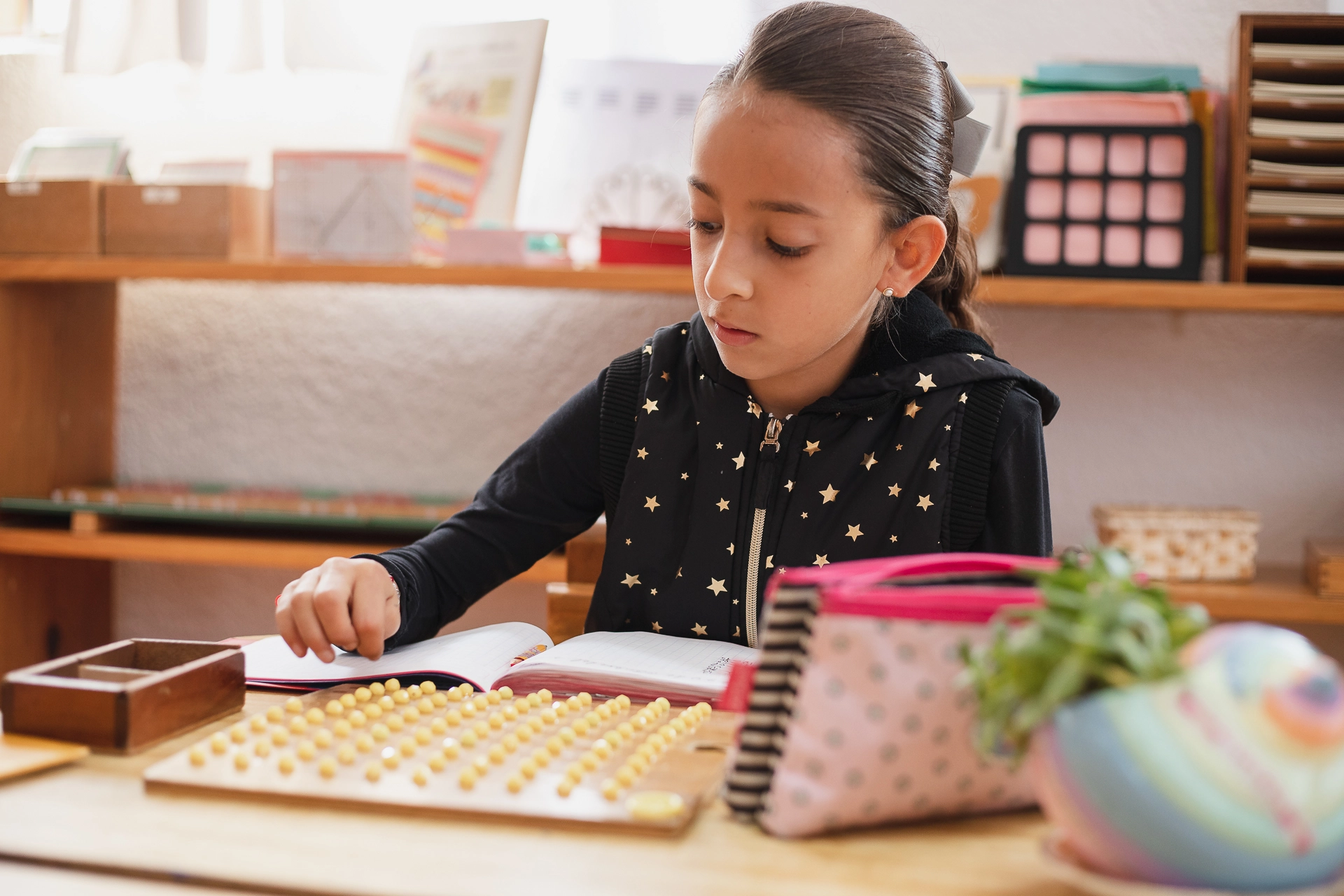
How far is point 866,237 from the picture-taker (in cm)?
96

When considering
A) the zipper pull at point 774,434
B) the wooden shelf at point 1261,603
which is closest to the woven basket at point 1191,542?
the wooden shelf at point 1261,603

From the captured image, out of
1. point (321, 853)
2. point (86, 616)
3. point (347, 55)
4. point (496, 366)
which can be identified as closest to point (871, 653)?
point (321, 853)

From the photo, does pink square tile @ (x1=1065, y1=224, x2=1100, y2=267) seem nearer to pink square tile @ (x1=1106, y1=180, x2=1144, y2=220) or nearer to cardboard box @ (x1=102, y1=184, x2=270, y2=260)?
pink square tile @ (x1=1106, y1=180, x2=1144, y2=220)

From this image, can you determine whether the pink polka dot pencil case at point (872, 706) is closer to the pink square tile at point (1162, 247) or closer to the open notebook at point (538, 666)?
the open notebook at point (538, 666)

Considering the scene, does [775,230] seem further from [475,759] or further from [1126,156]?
[1126,156]

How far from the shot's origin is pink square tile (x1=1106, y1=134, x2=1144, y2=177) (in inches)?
61.1

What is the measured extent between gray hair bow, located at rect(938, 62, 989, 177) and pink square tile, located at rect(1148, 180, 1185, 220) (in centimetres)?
52

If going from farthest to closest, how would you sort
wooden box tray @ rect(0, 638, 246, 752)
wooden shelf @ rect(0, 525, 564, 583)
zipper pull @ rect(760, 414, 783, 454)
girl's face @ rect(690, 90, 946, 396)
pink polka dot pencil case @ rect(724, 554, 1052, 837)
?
wooden shelf @ rect(0, 525, 564, 583) < zipper pull @ rect(760, 414, 783, 454) < girl's face @ rect(690, 90, 946, 396) < wooden box tray @ rect(0, 638, 246, 752) < pink polka dot pencil case @ rect(724, 554, 1052, 837)

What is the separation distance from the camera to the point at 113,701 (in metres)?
0.62

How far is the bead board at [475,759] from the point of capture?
1.75 feet

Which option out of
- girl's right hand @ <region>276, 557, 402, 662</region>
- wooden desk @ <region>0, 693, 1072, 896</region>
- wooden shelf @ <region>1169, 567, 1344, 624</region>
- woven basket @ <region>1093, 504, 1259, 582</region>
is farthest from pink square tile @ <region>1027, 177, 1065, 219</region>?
wooden desk @ <region>0, 693, 1072, 896</region>

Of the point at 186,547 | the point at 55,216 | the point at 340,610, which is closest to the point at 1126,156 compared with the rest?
the point at 340,610

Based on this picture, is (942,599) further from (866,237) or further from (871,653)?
(866,237)

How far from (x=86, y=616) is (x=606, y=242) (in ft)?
3.92
